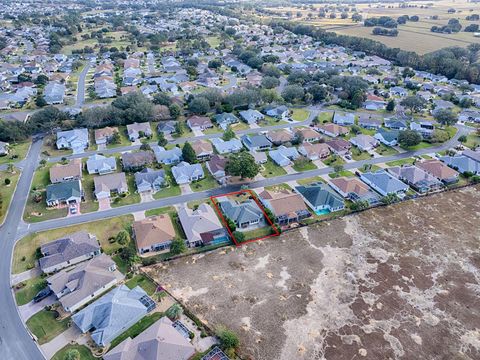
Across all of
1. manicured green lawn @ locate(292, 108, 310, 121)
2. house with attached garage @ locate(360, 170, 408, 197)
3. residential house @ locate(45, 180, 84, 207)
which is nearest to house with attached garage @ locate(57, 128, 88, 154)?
residential house @ locate(45, 180, 84, 207)

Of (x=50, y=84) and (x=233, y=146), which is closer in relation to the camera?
(x=233, y=146)

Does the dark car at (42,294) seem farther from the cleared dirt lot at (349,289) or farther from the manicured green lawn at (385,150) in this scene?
the manicured green lawn at (385,150)

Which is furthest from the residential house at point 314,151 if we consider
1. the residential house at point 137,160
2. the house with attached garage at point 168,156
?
the residential house at point 137,160

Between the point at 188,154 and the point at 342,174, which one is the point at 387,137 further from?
the point at 188,154

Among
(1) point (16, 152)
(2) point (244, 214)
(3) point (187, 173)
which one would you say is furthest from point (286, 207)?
(1) point (16, 152)

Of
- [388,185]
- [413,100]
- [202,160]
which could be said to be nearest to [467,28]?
[413,100]

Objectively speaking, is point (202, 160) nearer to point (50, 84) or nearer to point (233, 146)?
point (233, 146)
